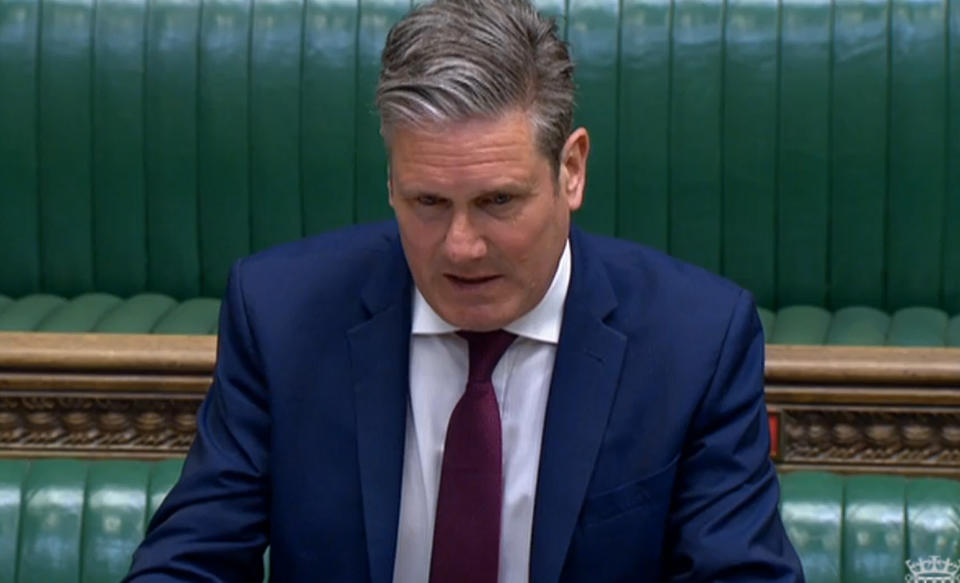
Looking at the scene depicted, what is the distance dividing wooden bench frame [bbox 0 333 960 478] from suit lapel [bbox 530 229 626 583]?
0.99 meters

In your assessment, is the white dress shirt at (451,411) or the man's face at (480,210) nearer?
the man's face at (480,210)

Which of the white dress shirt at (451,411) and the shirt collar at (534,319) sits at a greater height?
the shirt collar at (534,319)

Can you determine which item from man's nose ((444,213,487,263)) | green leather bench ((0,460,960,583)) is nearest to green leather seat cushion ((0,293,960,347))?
green leather bench ((0,460,960,583))

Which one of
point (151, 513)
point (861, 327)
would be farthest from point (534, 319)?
point (861, 327)

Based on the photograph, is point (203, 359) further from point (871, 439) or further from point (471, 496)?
point (471, 496)

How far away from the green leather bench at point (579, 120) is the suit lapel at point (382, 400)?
1578 mm

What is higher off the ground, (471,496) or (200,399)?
(471,496)

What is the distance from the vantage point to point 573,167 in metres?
1.65

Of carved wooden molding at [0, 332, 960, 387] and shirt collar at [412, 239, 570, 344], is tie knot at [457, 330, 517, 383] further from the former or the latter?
carved wooden molding at [0, 332, 960, 387]

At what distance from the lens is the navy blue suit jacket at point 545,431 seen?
1700 millimetres

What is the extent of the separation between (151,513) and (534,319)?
103 centimetres

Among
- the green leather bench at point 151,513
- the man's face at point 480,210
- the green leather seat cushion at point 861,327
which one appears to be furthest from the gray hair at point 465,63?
the green leather seat cushion at point 861,327

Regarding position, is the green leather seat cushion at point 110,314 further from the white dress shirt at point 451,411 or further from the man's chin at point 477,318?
the man's chin at point 477,318

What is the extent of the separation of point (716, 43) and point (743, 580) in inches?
75.8
